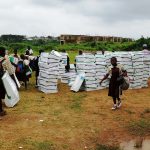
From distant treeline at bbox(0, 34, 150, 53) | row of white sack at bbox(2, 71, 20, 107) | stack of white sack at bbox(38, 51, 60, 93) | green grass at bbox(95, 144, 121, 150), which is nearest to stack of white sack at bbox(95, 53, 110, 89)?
stack of white sack at bbox(38, 51, 60, 93)

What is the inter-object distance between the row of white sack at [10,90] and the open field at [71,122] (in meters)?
0.21

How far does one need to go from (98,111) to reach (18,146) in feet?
14.3

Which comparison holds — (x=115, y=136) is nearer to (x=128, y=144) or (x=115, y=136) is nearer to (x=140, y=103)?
(x=128, y=144)

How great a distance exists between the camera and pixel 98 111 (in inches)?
481

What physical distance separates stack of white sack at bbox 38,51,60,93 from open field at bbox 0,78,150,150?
1.96ft

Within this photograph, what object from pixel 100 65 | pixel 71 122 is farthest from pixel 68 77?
pixel 71 122

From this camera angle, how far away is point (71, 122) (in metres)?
10.6

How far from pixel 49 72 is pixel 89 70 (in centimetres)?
167

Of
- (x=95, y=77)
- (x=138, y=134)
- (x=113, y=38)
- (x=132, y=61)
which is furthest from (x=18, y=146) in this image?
(x=113, y=38)

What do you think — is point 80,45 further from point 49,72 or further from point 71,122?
point 71,122

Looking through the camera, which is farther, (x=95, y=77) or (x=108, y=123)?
(x=95, y=77)

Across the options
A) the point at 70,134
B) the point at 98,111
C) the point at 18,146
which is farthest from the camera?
the point at 98,111

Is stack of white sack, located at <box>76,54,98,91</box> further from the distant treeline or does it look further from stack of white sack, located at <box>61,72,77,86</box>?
the distant treeline

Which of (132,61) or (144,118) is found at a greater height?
(132,61)
